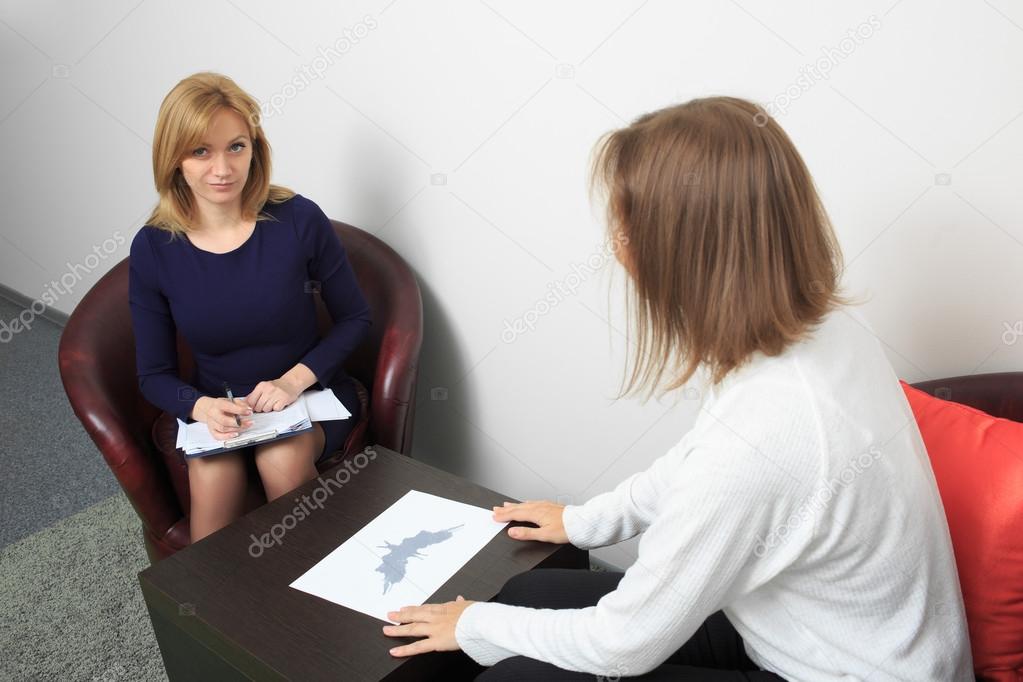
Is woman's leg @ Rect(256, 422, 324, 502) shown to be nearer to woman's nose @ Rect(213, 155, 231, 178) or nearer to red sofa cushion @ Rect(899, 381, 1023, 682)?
woman's nose @ Rect(213, 155, 231, 178)

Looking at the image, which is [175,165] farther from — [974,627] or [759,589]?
[974,627]

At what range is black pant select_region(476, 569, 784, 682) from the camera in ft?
3.84

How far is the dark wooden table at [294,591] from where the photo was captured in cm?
128

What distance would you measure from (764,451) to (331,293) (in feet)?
4.41

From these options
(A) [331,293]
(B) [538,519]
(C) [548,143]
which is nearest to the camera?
(B) [538,519]

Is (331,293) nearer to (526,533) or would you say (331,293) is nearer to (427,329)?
(427,329)

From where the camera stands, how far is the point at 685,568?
1.01 m

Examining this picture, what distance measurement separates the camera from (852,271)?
1.57 metres

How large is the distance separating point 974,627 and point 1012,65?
82cm

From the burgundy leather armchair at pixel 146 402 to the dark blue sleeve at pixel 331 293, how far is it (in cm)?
8

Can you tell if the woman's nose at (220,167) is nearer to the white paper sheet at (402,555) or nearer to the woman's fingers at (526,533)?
the white paper sheet at (402,555)

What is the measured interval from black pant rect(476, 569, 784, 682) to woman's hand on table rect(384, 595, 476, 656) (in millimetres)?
77

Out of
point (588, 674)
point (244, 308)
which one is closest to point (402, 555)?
point (588, 674)

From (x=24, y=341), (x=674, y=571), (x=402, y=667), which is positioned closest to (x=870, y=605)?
(x=674, y=571)
